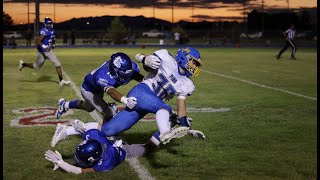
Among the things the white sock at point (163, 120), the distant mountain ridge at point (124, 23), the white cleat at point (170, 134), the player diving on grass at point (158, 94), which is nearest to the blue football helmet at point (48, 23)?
the player diving on grass at point (158, 94)

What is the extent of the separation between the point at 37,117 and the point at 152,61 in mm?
3539

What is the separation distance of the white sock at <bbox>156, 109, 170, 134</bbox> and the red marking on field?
3060 millimetres

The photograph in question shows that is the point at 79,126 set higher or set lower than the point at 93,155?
higher

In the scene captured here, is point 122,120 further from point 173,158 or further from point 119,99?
point 173,158

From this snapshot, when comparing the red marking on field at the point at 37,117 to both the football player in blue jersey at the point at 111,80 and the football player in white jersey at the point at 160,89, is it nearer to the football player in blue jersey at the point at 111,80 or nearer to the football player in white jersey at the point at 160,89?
the football player in blue jersey at the point at 111,80

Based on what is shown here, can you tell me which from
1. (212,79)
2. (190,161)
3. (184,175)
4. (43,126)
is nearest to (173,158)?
(190,161)

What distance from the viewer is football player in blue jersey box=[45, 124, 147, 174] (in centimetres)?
487

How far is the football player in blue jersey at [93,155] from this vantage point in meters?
4.87

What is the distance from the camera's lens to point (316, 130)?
24.3 ft

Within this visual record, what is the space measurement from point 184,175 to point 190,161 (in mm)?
543

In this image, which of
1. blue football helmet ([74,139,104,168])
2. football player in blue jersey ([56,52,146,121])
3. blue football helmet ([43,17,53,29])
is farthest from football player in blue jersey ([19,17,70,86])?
blue football helmet ([74,139,104,168])

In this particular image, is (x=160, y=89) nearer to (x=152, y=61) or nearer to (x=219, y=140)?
(x=152, y=61)

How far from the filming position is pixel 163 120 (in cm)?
520

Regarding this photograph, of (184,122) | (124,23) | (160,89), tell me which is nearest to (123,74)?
(160,89)
